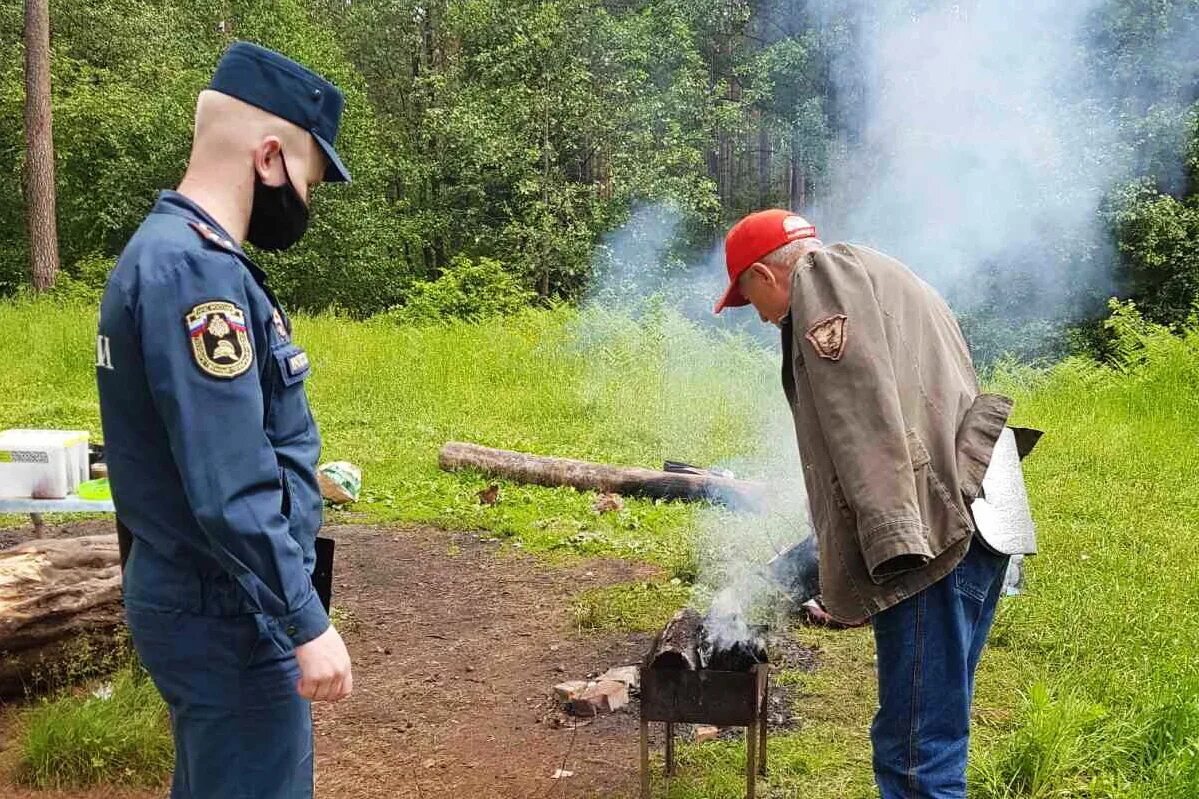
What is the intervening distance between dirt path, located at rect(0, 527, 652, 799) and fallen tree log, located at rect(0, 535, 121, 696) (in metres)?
0.30

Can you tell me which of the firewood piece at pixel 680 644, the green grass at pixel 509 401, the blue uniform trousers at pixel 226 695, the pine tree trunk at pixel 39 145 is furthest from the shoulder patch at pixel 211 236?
the pine tree trunk at pixel 39 145

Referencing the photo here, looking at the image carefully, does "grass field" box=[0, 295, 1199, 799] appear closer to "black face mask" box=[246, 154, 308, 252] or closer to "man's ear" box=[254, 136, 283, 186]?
"black face mask" box=[246, 154, 308, 252]

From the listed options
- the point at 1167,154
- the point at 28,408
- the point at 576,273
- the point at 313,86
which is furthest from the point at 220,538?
the point at 576,273

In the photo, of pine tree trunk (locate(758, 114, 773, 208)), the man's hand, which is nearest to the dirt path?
Answer: the man's hand

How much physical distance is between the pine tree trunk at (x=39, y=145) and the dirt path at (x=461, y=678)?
12579 mm

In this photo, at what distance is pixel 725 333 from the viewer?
41.7ft

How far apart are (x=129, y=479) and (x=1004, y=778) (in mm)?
2949

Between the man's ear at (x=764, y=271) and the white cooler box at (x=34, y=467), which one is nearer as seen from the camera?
the man's ear at (x=764, y=271)

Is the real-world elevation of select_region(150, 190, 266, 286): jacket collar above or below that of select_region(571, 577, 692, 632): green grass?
above

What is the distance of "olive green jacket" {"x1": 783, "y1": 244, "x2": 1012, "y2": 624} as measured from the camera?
224 centimetres

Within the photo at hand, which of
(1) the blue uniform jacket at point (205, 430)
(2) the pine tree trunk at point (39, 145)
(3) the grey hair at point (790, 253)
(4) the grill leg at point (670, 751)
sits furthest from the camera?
(2) the pine tree trunk at point (39, 145)

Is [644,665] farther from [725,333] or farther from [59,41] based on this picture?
[59,41]

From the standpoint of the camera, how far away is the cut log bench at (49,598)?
12.7 ft

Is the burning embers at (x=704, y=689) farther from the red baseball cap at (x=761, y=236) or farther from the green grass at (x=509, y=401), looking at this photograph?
the green grass at (x=509, y=401)
